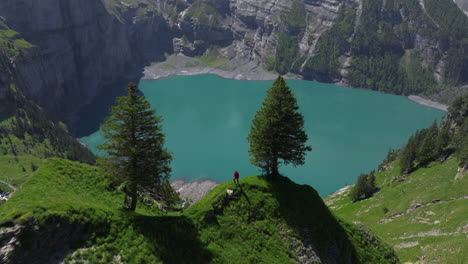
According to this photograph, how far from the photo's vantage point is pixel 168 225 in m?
25.5

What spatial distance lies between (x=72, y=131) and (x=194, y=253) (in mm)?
174631

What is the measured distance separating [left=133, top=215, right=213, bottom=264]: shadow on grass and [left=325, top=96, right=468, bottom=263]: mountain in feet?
85.3

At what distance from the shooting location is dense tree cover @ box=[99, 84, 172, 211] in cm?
2659

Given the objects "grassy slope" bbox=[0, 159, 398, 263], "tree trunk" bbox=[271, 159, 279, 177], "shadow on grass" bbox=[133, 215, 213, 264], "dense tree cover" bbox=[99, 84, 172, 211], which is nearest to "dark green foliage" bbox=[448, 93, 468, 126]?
"grassy slope" bbox=[0, 159, 398, 263]

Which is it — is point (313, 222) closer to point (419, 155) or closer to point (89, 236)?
point (89, 236)

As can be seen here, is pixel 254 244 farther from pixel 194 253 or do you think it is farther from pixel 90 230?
pixel 90 230

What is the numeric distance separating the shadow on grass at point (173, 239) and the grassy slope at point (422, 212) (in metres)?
26.2

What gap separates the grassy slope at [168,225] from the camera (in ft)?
67.9

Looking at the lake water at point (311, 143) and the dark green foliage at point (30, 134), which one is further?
the dark green foliage at point (30, 134)

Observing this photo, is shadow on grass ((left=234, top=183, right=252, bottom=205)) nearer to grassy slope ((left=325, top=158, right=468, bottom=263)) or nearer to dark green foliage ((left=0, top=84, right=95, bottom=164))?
grassy slope ((left=325, top=158, right=468, bottom=263))

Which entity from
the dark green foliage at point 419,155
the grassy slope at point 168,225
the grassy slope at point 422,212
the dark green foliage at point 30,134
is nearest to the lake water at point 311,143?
the dark green foliage at point 30,134

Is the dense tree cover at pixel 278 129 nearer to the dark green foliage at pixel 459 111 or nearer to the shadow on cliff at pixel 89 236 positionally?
the shadow on cliff at pixel 89 236

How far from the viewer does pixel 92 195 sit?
95.6 feet

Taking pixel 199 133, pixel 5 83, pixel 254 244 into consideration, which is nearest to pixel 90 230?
pixel 254 244
